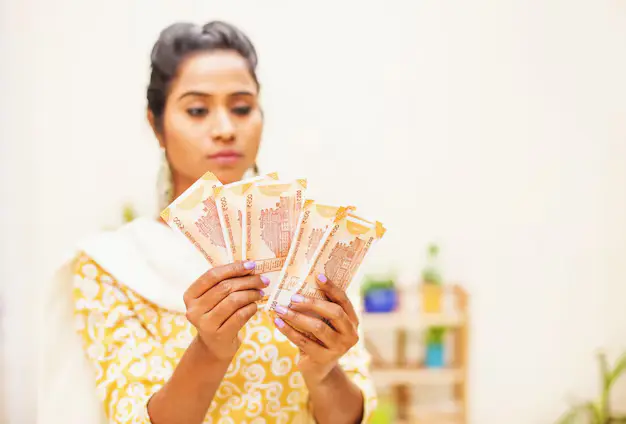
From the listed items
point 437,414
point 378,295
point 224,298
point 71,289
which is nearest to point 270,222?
point 224,298

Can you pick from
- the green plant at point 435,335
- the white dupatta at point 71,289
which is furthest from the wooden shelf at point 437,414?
the white dupatta at point 71,289

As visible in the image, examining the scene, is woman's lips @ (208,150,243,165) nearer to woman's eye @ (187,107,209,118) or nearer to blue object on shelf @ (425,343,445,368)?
woman's eye @ (187,107,209,118)

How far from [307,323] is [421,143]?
1.39 m

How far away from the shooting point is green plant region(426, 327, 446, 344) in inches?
79.4

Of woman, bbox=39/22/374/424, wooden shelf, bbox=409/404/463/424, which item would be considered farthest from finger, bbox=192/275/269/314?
wooden shelf, bbox=409/404/463/424

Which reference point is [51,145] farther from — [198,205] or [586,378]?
[586,378]

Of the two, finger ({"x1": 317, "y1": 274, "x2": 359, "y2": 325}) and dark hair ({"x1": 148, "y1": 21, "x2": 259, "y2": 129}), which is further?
dark hair ({"x1": 148, "y1": 21, "x2": 259, "y2": 129})

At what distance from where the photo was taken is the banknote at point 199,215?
0.76 meters

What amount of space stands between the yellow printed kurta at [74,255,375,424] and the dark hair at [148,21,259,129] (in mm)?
326

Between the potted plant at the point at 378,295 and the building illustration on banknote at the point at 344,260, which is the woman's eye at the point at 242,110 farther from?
the potted plant at the point at 378,295

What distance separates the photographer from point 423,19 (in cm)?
199

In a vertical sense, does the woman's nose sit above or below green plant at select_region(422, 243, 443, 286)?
above

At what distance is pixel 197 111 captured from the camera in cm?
103

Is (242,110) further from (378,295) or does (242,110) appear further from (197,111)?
(378,295)
